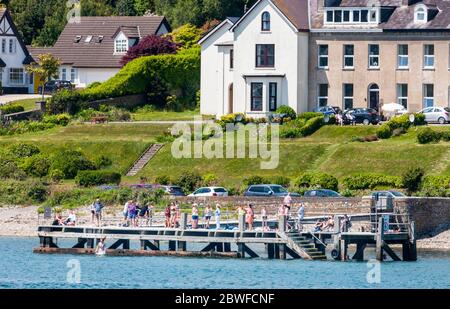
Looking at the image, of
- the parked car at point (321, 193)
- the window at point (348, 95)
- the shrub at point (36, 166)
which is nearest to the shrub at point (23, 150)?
the shrub at point (36, 166)

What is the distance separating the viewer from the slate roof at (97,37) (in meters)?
109

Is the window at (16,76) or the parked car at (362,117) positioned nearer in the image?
the parked car at (362,117)

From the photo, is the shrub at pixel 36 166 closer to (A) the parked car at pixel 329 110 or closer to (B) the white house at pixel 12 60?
(A) the parked car at pixel 329 110

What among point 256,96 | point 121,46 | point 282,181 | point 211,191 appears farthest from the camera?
point 121,46

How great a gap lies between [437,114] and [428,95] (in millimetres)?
4321

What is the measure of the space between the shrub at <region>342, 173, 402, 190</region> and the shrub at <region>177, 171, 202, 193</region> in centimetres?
806

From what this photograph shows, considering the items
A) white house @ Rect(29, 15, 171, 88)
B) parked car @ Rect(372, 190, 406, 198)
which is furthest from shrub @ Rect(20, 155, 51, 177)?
white house @ Rect(29, 15, 171, 88)

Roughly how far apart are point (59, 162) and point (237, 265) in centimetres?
2549

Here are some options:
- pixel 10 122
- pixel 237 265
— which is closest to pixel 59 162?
pixel 10 122

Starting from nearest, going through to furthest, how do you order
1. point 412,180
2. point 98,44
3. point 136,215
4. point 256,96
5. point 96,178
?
point 136,215 < point 412,180 < point 96,178 < point 256,96 < point 98,44

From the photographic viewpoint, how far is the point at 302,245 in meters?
55.9

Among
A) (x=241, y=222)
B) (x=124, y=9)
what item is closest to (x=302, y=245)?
(x=241, y=222)

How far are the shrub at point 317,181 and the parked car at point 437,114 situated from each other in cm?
1279

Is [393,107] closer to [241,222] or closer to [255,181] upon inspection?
[255,181]
